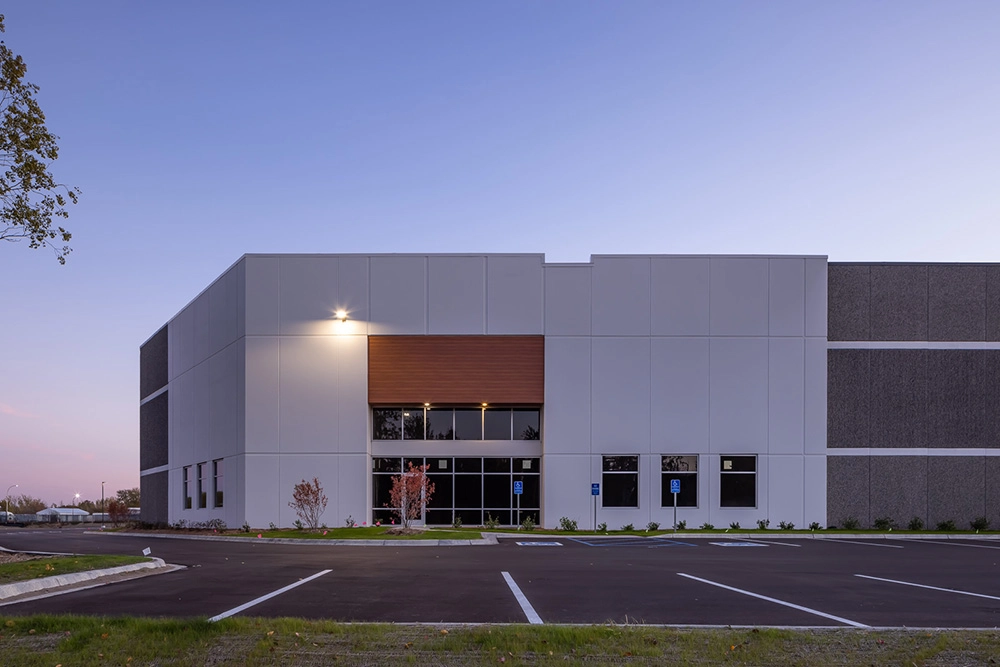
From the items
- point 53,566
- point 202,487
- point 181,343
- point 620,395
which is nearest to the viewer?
point 53,566

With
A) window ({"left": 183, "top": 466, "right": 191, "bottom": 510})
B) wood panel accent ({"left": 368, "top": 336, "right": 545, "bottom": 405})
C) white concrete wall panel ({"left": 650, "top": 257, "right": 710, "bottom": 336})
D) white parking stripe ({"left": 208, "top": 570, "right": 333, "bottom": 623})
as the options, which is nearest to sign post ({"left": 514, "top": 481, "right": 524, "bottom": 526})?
wood panel accent ({"left": 368, "top": 336, "right": 545, "bottom": 405})

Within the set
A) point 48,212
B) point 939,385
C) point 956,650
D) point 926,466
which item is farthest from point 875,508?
point 48,212

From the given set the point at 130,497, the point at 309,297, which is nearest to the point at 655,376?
the point at 309,297

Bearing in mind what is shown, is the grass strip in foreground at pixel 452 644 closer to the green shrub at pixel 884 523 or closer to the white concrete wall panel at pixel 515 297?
the white concrete wall panel at pixel 515 297

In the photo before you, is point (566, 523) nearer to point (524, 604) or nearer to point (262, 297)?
point (262, 297)

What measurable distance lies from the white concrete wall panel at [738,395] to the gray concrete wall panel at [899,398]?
4.61m

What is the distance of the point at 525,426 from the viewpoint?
34719 mm

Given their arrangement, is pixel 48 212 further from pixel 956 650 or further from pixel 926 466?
pixel 926 466

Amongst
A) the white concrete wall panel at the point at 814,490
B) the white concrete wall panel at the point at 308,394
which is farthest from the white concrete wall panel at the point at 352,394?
the white concrete wall panel at the point at 814,490

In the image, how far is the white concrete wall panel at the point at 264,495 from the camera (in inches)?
1305

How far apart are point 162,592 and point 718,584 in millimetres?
8148

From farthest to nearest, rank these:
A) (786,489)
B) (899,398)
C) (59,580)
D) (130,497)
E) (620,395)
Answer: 1. (130,497)
2. (899,398)
3. (620,395)
4. (786,489)
5. (59,580)

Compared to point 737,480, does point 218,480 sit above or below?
below

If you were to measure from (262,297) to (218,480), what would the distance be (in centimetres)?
905
